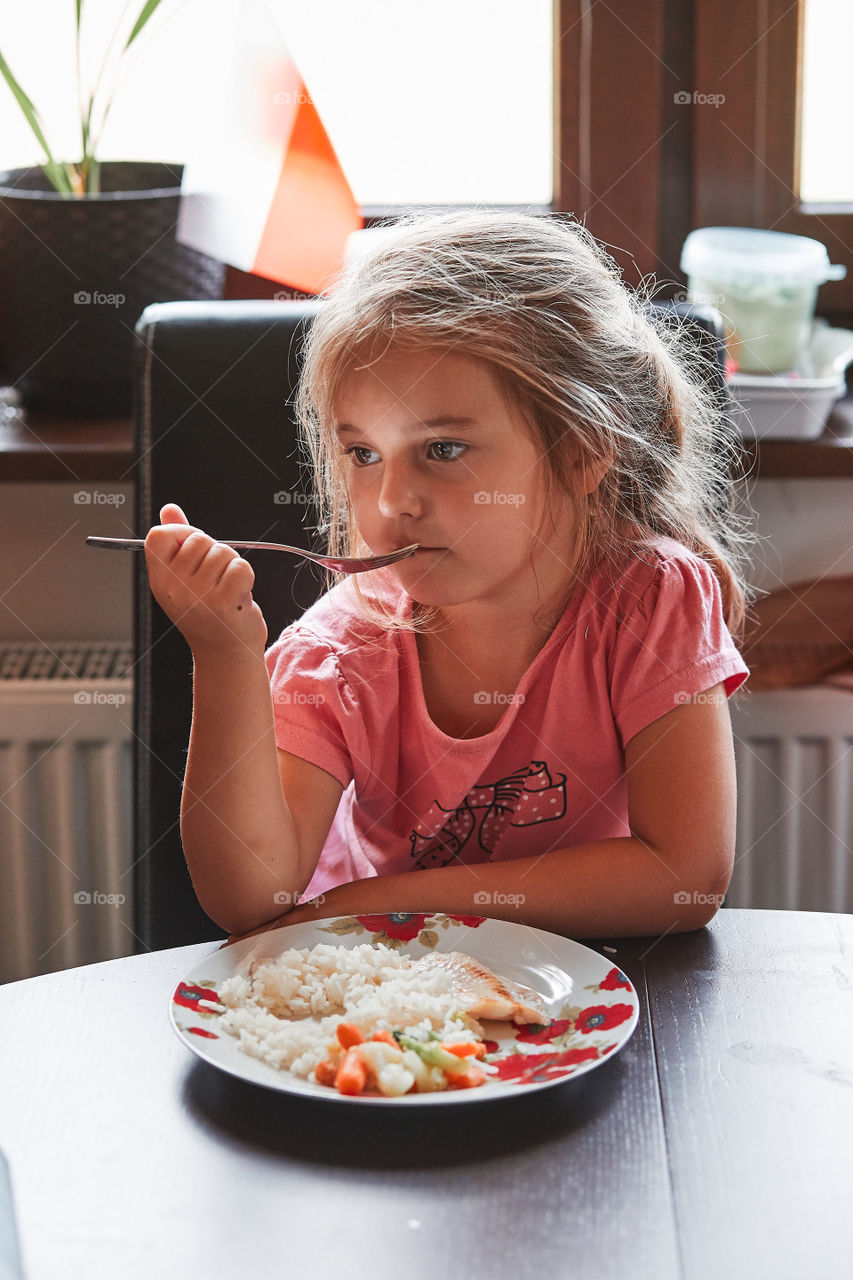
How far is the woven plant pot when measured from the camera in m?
1.48

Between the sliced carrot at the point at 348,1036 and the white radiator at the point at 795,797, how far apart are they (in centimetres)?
101

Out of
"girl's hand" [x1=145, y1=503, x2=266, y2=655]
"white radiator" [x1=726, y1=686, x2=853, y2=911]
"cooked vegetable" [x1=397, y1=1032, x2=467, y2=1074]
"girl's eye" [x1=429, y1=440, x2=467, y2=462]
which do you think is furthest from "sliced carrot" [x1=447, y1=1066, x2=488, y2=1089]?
"white radiator" [x1=726, y1=686, x2=853, y2=911]

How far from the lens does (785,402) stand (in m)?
1.54

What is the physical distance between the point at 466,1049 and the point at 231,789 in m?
0.31

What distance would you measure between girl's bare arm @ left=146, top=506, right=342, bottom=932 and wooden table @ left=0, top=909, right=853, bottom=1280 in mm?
158

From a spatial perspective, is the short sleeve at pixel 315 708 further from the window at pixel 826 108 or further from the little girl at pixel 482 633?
the window at pixel 826 108

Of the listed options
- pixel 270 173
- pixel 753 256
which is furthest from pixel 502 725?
pixel 270 173

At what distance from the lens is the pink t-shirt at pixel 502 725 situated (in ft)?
3.39

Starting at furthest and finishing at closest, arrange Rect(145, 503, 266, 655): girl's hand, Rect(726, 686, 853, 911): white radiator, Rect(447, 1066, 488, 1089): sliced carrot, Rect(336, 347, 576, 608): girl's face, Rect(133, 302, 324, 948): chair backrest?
Rect(726, 686, 853, 911): white radiator, Rect(133, 302, 324, 948): chair backrest, Rect(336, 347, 576, 608): girl's face, Rect(145, 503, 266, 655): girl's hand, Rect(447, 1066, 488, 1089): sliced carrot

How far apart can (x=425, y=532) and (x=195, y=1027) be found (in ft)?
1.38

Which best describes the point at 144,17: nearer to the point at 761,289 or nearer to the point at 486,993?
the point at 761,289

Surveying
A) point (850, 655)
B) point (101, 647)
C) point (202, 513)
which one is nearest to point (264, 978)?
point (202, 513)

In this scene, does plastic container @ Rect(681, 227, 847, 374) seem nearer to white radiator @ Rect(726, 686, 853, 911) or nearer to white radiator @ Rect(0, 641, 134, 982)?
white radiator @ Rect(726, 686, 853, 911)

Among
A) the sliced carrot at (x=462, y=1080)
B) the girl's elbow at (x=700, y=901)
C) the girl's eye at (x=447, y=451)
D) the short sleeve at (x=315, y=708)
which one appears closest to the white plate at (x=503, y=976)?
the sliced carrot at (x=462, y=1080)
